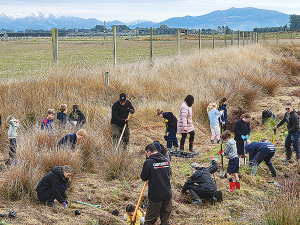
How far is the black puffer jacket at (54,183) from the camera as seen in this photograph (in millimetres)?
5828

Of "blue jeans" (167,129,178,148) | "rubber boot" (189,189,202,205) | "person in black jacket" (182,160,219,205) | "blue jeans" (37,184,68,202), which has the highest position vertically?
"blue jeans" (167,129,178,148)

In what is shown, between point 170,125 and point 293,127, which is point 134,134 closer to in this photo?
point 170,125

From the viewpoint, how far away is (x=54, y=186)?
5824 mm

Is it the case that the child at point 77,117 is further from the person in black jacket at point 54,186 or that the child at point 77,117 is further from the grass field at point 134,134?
the person in black jacket at point 54,186

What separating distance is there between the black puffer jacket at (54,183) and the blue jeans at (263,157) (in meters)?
4.69

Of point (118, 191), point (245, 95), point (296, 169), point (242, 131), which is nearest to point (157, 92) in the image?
point (245, 95)

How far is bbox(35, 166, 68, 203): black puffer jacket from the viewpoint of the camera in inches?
229

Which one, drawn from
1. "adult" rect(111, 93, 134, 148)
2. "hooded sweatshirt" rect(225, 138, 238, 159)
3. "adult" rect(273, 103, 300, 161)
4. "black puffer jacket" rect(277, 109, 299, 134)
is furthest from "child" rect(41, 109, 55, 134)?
"black puffer jacket" rect(277, 109, 299, 134)

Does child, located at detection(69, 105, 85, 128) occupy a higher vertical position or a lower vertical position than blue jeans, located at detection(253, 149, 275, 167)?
higher

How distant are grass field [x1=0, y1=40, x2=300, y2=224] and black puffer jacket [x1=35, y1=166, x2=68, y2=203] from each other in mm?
275

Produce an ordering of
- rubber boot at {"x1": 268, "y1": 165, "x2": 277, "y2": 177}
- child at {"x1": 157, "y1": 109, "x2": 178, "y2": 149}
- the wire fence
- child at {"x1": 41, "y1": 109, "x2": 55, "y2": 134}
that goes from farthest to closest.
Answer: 1. the wire fence
2. child at {"x1": 157, "y1": 109, "x2": 178, "y2": 149}
3. rubber boot at {"x1": 268, "y1": 165, "x2": 277, "y2": 177}
4. child at {"x1": 41, "y1": 109, "x2": 55, "y2": 134}

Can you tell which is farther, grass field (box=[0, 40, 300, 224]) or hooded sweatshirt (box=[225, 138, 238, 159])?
hooded sweatshirt (box=[225, 138, 238, 159])

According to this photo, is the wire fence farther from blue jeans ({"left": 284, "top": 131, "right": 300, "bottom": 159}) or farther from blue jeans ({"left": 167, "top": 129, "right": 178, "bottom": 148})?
blue jeans ({"left": 284, "top": 131, "right": 300, "bottom": 159})

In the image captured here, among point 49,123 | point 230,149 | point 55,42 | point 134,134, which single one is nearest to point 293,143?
point 230,149
